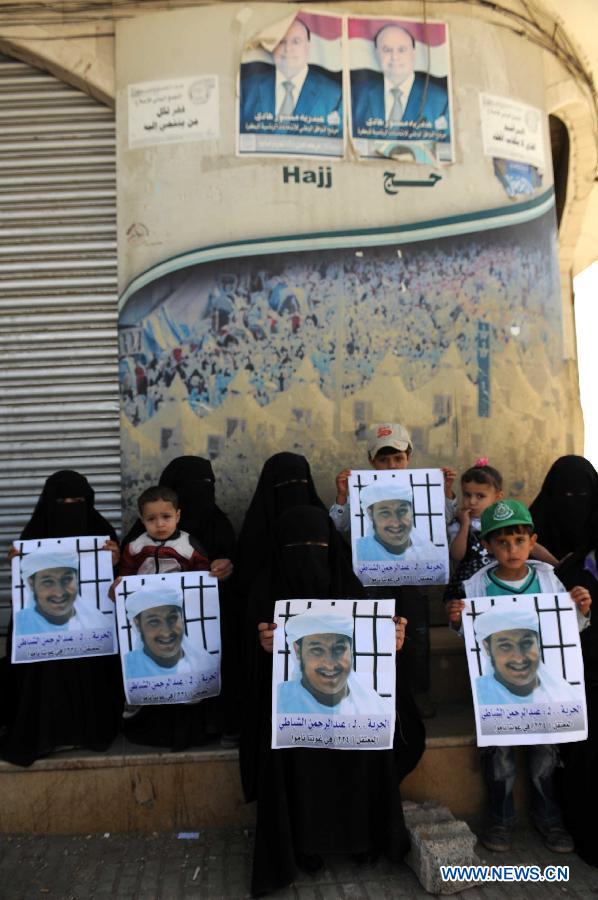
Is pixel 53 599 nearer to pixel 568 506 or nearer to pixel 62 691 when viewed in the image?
pixel 62 691

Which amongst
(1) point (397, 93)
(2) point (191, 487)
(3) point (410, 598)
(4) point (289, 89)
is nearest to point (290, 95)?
(4) point (289, 89)

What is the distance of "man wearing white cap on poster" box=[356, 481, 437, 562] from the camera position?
3725 mm

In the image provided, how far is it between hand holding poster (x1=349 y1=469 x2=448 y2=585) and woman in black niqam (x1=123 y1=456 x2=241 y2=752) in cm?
69

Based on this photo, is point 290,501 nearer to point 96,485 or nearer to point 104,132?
point 96,485

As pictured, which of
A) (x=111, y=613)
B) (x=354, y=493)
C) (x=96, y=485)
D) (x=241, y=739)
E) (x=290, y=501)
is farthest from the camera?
(x=96, y=485)

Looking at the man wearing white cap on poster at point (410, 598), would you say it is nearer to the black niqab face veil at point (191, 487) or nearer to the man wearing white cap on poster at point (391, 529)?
the man wearing white cap on poster at point (391, 529)

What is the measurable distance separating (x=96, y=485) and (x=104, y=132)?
2.43 meters

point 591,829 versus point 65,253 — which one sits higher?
point 65,253

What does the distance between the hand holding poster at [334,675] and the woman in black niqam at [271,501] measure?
3.41 feet

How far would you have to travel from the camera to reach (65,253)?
17.0 feet

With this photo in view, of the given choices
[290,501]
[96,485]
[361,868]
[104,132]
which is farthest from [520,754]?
[104,132]

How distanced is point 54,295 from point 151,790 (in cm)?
326

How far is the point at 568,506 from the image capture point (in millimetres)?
3932

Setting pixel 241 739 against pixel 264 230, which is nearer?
pixel 241 739
